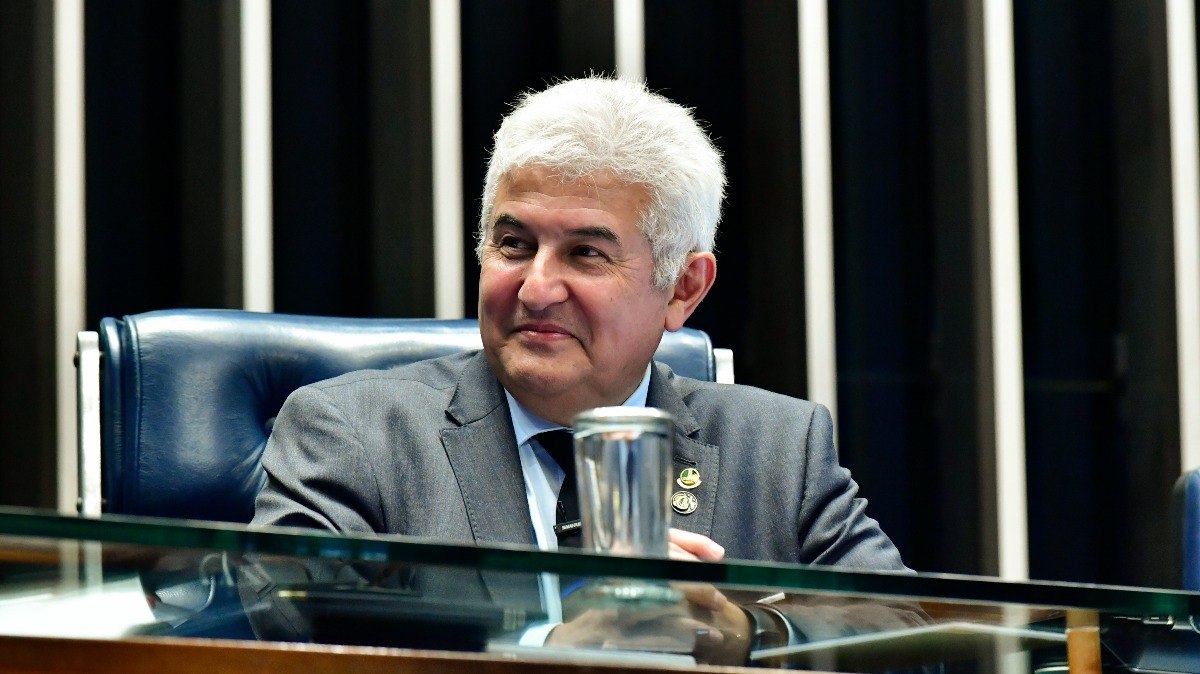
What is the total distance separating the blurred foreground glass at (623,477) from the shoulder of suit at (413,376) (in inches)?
35.2

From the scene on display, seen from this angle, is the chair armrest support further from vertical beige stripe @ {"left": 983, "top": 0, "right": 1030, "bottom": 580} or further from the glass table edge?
vertical beige stripe @ {"left": 983, "top": 0, "right": 1030, "bottom": 580}

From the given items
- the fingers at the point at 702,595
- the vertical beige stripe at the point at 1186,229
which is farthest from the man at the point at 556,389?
the vertical beige stripe at the point at 1186,229

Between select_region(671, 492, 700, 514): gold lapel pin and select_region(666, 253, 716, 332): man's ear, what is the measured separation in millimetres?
284

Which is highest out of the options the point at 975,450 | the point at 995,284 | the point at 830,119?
the point at 830,119

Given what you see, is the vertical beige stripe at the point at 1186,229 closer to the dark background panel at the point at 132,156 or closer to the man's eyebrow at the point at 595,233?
the man's eyebrow at the point at 595,233

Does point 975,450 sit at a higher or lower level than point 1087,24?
lower

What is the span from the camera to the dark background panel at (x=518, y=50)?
256 centimetres

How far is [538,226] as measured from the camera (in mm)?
1725

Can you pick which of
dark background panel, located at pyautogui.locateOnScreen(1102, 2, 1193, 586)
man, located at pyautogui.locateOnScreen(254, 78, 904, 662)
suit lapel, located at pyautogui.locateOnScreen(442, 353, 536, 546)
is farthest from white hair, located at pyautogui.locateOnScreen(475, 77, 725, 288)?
dark background panel, located at pyautogui.locateOnScreen(1102, 2, 1193, 586)

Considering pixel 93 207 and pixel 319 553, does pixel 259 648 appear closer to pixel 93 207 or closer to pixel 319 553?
pixel 319 553

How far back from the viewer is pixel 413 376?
181 centimetres

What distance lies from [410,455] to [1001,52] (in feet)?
5.35

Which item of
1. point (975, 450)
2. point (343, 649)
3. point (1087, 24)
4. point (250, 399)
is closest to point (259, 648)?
point (343, 649)

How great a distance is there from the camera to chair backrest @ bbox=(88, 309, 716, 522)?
1725mm
